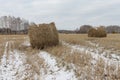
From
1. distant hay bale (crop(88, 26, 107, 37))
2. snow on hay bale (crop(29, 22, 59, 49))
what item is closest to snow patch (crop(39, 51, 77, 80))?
snow on hay bale (crop(29, 22, 59, 49))

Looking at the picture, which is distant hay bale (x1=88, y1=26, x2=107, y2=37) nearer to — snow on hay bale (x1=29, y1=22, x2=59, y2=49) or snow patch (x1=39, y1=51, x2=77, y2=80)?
snow on hay bale (x1=29, y1=22, x2=59, y2=49)

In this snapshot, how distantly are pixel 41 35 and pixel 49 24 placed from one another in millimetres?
1185

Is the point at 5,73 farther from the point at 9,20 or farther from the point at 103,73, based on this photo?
the point at 9,20

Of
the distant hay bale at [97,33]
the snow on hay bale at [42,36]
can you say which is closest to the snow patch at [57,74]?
the snow on hay bale at [42,36]

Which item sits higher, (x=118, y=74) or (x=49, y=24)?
(x=49, y=24)

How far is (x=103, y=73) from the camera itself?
8039 mm

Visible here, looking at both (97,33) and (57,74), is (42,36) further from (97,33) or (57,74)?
(97,33)

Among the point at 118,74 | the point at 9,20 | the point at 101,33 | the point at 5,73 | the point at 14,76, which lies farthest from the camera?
the point at 9,20

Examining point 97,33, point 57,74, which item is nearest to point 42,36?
point 57,74

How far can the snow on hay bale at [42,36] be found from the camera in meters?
18.7

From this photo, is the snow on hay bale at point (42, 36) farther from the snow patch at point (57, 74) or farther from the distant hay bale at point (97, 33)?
the distant hay bale at point (97, 33)

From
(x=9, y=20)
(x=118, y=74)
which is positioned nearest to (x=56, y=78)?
(x=118, y=74)

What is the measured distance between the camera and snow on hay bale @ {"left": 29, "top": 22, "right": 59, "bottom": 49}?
735 inches

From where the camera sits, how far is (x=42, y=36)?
18.8 metres
